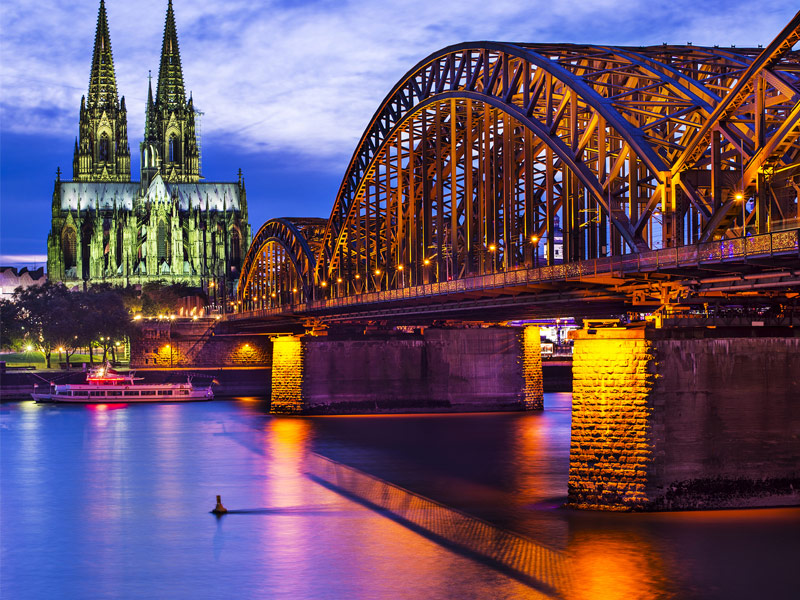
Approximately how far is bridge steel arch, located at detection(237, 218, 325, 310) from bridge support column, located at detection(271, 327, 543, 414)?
16498mm

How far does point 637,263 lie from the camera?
1526 inches

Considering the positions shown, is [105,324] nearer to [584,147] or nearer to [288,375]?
[288,375]

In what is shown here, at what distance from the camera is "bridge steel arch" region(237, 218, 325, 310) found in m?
108

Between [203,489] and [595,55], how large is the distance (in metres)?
25.3

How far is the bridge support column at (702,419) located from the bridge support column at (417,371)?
47.9 metres

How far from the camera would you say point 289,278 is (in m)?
115

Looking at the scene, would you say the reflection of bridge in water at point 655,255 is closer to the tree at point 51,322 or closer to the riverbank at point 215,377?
the riverbank at point 215,377

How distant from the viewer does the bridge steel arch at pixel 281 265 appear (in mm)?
107625

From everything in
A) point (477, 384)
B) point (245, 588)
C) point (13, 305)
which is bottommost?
point (245, 588)

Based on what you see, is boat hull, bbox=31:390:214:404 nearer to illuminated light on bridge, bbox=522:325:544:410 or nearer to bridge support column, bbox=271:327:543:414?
bridge support column, bbox=271:327:543:414

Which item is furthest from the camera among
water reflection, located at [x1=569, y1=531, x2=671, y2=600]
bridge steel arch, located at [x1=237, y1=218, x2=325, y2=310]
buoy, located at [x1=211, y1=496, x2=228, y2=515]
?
bridge steel arch, located at [x1=237, y1=218, x2=325, y2=310]

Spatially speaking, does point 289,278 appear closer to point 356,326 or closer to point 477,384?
point 356,326

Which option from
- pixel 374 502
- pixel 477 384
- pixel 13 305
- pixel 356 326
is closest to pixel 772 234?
pixel 374 502

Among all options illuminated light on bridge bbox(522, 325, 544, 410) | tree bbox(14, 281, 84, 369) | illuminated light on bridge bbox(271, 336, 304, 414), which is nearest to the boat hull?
tree bbox(14, 281, 84, 369)
